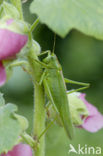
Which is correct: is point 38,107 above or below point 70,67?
above

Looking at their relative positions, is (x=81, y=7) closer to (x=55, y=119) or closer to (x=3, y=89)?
(x=55, y=119)

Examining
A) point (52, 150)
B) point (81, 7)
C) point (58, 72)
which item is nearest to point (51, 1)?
point (81, 7)

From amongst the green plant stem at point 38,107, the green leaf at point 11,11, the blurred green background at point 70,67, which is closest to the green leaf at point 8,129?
the green plant stem at point 38,107

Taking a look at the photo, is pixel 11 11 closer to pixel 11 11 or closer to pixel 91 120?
pixel 11 11

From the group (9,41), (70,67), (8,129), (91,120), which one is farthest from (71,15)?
(70,67)

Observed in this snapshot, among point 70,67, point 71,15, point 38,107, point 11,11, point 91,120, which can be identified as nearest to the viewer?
point 71,15

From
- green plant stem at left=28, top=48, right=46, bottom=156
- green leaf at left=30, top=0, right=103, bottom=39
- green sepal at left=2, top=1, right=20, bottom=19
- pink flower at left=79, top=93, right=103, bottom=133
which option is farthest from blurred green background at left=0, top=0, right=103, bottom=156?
green leaf at left=30, top=0, right=103, bottom=39

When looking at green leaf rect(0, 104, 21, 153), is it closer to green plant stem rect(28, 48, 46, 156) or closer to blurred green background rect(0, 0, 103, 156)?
green plant stem rect(28, 48, 46, 156)
